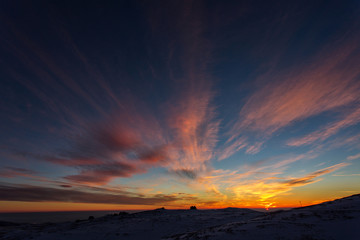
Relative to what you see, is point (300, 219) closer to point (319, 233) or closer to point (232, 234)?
point (319, 233)

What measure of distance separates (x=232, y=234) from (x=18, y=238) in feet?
129

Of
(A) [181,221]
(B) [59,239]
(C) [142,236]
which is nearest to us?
(B) [59,239]

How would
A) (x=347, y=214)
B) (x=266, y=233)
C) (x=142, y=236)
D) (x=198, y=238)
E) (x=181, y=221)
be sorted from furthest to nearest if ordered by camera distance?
1. (x=181, y=221)
2. (x=142, y=236)
3. (x=347, y=214)
4. (x=198, y=238)
5. (x=266, y=233)

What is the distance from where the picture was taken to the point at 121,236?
3100cm

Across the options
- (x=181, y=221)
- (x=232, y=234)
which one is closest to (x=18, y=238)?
(x=181, y=221)

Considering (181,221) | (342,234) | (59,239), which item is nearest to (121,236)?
(59,239)

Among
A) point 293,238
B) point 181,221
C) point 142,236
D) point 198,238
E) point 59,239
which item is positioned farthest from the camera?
point 181,221

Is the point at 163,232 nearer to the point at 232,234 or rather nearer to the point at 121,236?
the point at 121,236

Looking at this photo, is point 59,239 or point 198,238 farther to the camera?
point 59,239

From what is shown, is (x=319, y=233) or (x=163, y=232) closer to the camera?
(x=319, y=233)

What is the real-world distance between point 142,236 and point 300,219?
2708 centimetres

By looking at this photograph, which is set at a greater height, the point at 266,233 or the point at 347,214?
the point at 347,214

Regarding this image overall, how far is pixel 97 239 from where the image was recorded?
98.2 feet

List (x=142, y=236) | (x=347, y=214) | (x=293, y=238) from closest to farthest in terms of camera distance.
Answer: (x=293, y=238)
(x=347, y=214)
(x=142, y=236)
